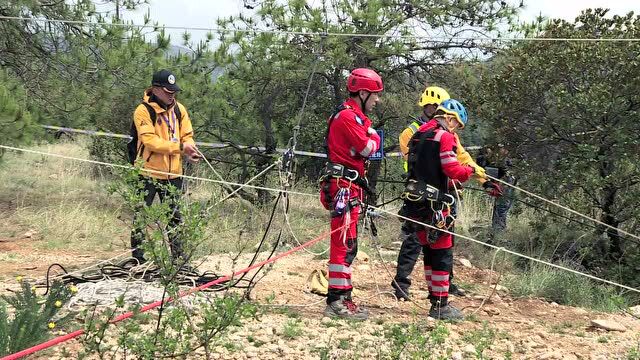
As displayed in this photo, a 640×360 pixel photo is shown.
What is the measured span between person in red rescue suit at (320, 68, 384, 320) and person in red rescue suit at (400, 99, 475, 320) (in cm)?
43

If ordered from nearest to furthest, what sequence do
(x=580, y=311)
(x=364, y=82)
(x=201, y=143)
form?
(x=364, y=82)
(x=580, y=311)
(x=201, y=143)

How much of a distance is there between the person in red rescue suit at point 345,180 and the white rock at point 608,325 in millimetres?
1777

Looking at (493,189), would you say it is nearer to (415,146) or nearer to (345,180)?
(415,146)

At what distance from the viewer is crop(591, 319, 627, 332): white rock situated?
497 cm

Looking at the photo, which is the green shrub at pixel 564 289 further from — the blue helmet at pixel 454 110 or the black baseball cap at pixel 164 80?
the black baseball cap at pixel 164 80

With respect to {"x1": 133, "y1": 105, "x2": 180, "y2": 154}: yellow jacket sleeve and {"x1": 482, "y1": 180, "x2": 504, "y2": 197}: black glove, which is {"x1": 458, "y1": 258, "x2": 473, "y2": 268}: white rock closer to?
{"x1": 482, "y1": 180, "x2": 504, "y2": 197}: black glove

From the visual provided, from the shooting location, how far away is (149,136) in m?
5.50

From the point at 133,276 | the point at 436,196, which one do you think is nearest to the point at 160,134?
the point at 133,276

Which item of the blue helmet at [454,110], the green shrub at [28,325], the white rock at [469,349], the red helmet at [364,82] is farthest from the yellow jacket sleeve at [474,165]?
the green shrub at [28,325]

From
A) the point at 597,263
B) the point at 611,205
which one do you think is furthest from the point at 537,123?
the point at 597,263

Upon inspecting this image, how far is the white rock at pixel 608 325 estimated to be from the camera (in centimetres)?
497

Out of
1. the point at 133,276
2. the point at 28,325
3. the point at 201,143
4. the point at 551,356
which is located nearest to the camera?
the point at 28,325

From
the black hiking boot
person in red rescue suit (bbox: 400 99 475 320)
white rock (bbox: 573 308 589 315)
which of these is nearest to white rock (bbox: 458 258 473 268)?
the black hiking boot

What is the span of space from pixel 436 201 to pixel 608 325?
5.26 feet
